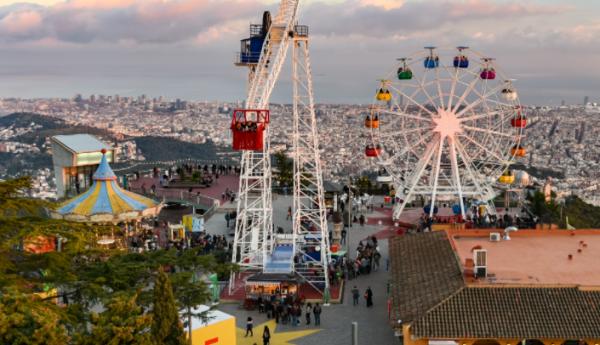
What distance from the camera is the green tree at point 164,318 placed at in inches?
663

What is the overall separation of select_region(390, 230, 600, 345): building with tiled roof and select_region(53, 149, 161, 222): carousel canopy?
14.9 metres

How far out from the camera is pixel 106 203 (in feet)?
123

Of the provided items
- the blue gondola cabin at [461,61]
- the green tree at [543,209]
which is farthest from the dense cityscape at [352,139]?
the blue gondola cabin at [461,61]

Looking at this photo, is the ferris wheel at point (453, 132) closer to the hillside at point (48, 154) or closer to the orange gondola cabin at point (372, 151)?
the orange gondola cabin at point (372, 151)

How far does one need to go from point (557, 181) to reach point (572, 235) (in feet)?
238

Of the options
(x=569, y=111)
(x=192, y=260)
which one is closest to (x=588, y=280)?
(x=192, y=260)

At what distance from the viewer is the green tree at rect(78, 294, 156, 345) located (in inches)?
593

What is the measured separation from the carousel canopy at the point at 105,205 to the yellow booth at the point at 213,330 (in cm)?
1457

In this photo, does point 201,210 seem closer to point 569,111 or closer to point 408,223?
point 408,223

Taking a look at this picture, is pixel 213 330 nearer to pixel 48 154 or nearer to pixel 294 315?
pixel 294 315

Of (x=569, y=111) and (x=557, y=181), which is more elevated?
(x=569, y=111)

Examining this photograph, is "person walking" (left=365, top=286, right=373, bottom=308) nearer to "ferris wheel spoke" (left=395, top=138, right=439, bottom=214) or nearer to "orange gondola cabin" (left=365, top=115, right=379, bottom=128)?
"orange gondola cabin" (left=365, top=115, right=379, bottom=128)

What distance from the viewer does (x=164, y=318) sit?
1689 cm

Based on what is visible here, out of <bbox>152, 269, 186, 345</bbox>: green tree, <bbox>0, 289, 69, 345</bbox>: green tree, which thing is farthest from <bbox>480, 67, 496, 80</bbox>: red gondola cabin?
<bbox>0, 289, 69, 345</bbox>: green tree
